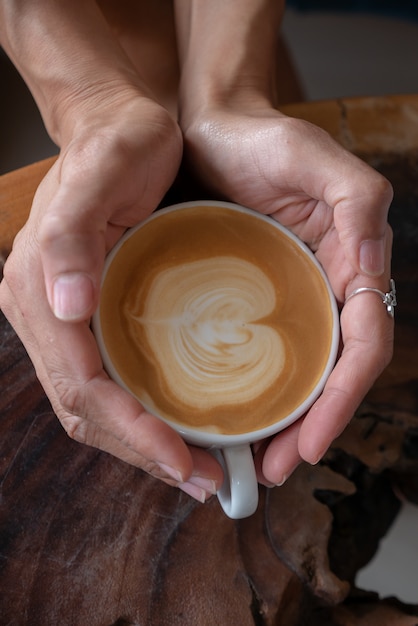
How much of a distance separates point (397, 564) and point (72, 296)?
1.20 m

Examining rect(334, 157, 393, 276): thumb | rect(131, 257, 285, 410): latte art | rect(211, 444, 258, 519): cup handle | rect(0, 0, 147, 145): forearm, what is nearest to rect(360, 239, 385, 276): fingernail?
rect(334, 157, 393, 276): thumb

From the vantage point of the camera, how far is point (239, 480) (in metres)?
0.84

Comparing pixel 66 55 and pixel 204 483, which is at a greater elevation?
pixel 66 55

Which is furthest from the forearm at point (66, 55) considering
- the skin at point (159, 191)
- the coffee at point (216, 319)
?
the coffee at point (216, 319)

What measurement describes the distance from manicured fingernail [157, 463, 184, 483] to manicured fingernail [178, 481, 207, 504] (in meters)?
0.05

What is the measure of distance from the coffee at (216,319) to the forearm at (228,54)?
0.89 ft

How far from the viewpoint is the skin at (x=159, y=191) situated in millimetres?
815

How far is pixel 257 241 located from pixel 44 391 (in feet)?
1.27

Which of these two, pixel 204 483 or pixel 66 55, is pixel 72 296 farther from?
pixel 66 55

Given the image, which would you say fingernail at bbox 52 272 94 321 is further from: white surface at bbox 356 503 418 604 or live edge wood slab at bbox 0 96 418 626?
white surface at bbox 356 503 418 604

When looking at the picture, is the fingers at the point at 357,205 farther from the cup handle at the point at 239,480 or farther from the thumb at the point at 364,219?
the cup handle at the point at 239,480

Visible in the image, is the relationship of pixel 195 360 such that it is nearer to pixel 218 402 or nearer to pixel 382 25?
pixel 218 402

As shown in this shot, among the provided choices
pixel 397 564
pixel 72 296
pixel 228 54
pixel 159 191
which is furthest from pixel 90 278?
pixel 397 564

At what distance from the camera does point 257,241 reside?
3.25ft
